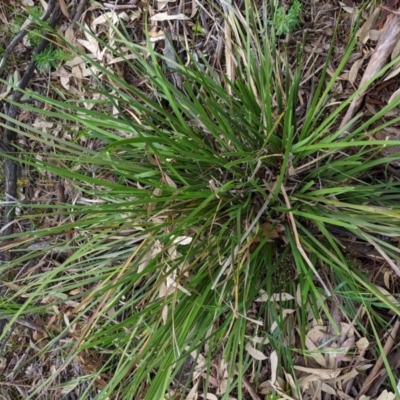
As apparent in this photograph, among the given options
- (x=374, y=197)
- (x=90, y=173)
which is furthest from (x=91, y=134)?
(x=374, y=197)

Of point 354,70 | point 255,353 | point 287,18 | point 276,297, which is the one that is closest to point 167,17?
point 287,18

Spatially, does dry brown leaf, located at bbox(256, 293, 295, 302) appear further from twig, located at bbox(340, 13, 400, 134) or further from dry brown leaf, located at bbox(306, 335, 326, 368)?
twig, located at bbox(340, 13, 400, 134)

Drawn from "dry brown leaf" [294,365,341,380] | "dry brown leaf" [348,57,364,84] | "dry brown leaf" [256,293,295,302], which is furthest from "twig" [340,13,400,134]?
"dry brown leaf" [294,365,341,380]

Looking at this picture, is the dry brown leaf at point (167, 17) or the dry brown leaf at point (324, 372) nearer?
the dry brown leaf at point (324, 372)

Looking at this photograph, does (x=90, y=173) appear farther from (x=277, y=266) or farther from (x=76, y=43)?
(x=277, y=266)

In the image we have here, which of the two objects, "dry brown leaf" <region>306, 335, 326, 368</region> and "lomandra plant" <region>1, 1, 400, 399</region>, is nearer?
"lomandra plant" <region>1, 1, 400, 399</region>

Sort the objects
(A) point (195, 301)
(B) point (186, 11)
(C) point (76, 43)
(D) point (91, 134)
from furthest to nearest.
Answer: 1. (C) point (76, 43)
2. (B) point (186, 11)
3. (D) point (91, 134)
4. (A) point (195, 301)

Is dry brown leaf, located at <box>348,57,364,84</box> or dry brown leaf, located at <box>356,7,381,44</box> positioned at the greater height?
dry brown leaf, located at <box>356,7,381,44</box>

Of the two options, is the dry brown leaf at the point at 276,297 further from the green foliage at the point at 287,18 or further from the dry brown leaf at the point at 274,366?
the green foliage at the point at 287,18

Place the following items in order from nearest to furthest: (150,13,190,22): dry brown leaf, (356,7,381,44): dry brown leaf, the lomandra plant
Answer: the lomandra plant
(356,7,381,44): dry brown leaf
(150,13,190,22): dry brown leaf

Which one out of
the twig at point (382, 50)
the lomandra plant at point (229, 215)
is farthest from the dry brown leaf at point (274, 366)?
the twig at point (382, 50)

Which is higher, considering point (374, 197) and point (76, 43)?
point (76, 43)
